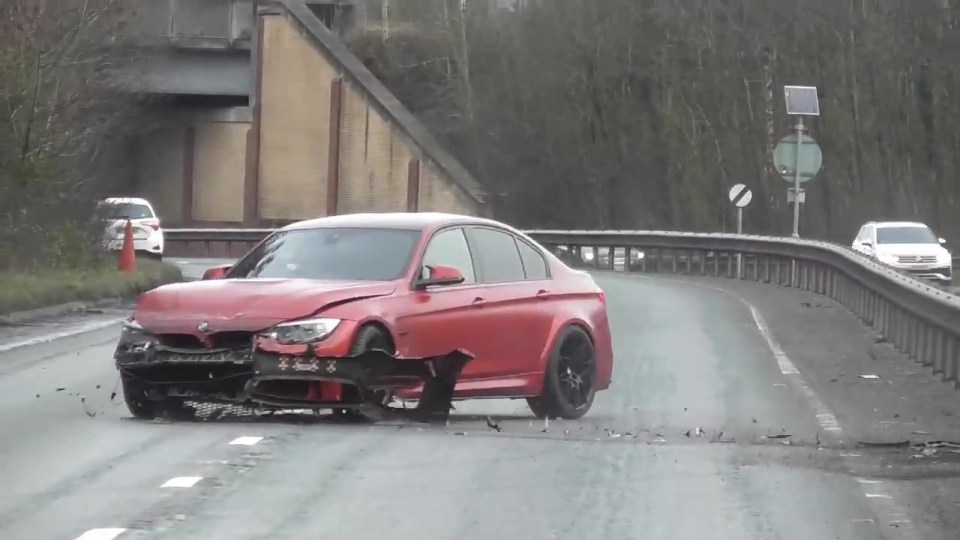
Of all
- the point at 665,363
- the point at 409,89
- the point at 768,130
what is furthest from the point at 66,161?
the point at 409,89

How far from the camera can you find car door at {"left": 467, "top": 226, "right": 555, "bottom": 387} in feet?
41.1

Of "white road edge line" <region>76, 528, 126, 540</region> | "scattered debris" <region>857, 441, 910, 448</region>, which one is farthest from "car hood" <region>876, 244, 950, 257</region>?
"white road edge line" <region>76, 528, 126, 540</region>

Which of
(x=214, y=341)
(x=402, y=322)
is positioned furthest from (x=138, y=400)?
(x=402, y=322)

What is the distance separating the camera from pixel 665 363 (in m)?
17.8

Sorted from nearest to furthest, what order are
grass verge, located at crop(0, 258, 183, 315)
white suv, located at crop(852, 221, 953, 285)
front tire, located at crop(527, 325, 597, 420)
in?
front tire, located at crop(527, 325, 597, 420) → grass verge, located at crop(0, 258, 183, 315) → white suv, located at crop(852, 221, 953, 285)

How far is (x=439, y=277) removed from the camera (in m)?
11.8

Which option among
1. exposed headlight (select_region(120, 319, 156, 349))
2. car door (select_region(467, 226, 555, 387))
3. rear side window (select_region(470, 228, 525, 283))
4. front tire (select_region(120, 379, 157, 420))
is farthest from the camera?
rear side window (select_region(470, 228, 525, 283))

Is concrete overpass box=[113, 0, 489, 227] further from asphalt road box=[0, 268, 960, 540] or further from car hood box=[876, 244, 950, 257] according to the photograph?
asphalt road box=[0, 268, 960, 540]

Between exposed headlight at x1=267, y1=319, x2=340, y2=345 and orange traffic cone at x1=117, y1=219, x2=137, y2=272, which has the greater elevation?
exposed headlight at x1=267, y1=319, x2=340, y2=345

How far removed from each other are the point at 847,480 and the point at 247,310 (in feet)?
11.8

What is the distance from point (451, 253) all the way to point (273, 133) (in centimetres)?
4330

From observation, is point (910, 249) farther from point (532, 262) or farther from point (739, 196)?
point (532, 262)

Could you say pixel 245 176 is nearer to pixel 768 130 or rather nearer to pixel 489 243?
pixel 768 130

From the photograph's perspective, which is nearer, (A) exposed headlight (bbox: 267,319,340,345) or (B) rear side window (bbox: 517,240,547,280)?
(A) exposed headlight (bbox: 267,319,340,345)
